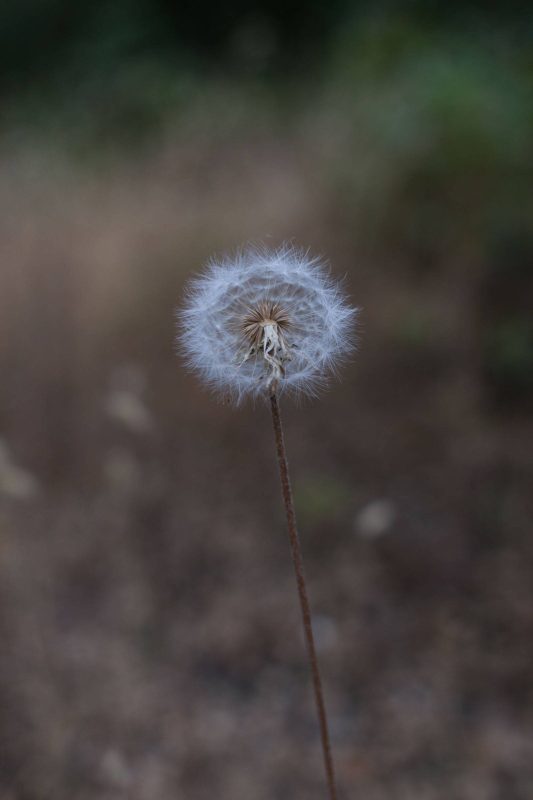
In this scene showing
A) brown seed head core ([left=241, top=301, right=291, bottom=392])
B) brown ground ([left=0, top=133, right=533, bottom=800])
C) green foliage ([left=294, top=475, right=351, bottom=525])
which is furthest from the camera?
green foliage ([left=294, top=475, right=351, bottom=525])

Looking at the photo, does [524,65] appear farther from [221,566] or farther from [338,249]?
[221,566]

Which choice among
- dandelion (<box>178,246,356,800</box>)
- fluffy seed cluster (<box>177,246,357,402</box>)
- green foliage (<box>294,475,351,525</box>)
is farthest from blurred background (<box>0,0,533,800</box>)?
fluffy seed cluster (<box>177,246,357,402</box>)

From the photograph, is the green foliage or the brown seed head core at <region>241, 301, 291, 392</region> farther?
the green foliage

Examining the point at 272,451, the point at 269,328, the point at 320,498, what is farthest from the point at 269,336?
the point at 272,451

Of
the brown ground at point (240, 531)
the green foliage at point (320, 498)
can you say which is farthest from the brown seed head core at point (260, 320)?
the green foliage at point (320, 498)

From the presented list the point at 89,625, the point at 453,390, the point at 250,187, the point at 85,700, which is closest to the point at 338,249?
the point at 250,187

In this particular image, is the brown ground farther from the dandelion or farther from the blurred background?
the dandelion
